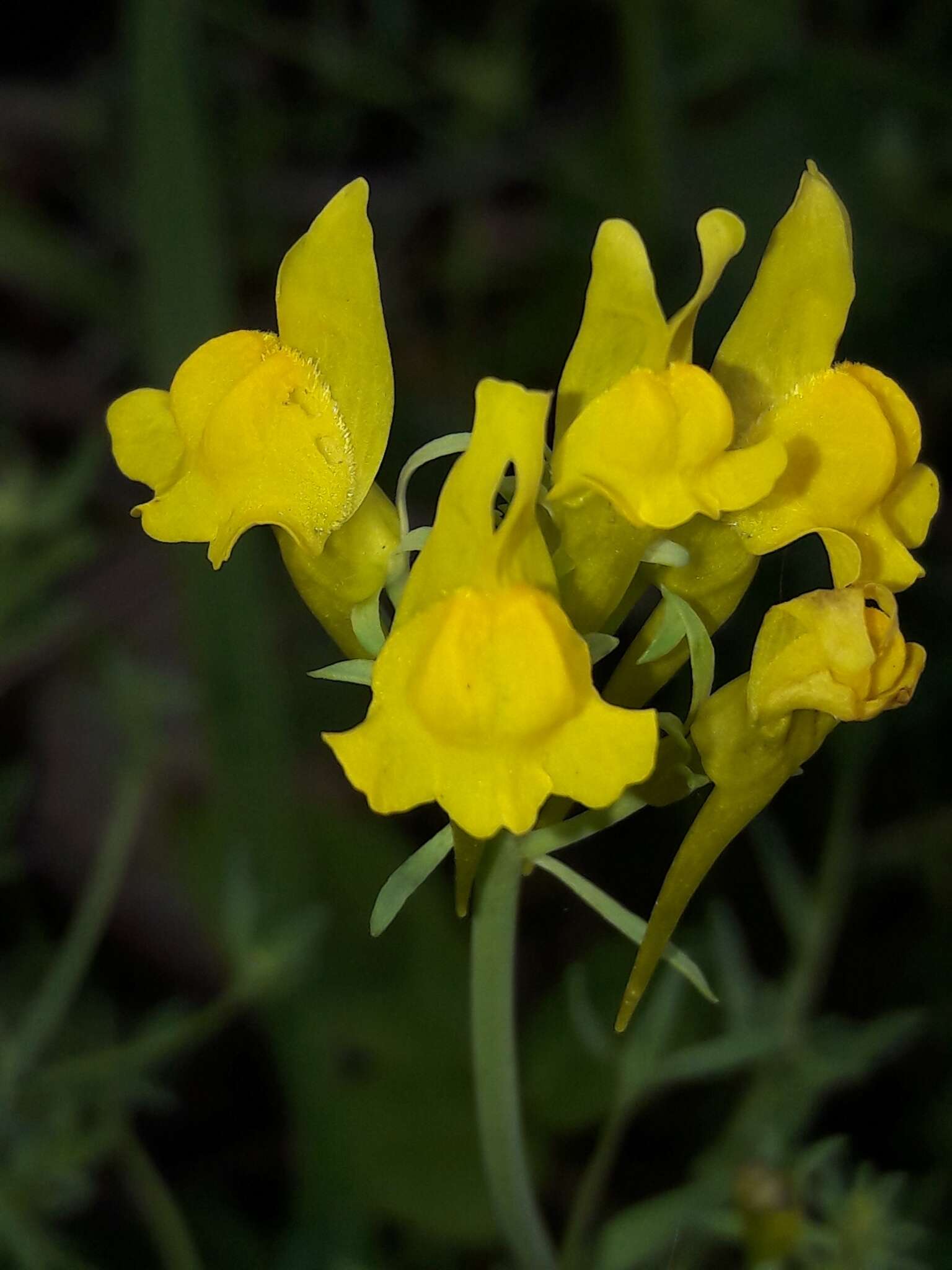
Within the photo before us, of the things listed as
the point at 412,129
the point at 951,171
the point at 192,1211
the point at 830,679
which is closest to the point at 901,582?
the point at 830,679

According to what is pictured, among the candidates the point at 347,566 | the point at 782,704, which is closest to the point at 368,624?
the point at 347,566

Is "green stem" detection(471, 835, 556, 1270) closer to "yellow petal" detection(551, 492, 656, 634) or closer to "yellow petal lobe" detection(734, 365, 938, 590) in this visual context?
"yellow petal" detection(551, 492, 656, 634)

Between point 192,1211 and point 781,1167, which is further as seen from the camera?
point 192,1211

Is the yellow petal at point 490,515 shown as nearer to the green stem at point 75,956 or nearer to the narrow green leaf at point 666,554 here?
the narrow green leaf at point 666,554

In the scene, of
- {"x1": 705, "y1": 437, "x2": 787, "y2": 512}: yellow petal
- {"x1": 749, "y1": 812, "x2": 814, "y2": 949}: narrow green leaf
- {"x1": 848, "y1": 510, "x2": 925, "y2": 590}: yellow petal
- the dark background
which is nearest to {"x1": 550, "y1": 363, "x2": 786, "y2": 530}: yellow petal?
{"x1": 705, "y1": 437, "x2": 787, "y2": 512}: yellow petal

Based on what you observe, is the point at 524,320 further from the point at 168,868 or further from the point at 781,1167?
the point at 781,1167

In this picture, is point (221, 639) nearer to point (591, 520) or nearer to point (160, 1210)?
point (160, 1210)

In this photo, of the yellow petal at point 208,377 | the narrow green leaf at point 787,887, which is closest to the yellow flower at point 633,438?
the yellow petal at point 208,377
